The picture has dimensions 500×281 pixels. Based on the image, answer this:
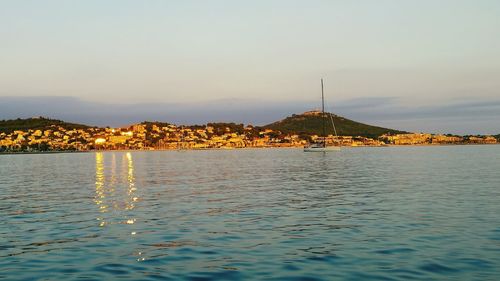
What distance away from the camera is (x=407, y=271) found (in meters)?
14.3

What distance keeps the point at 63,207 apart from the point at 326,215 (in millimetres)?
16839

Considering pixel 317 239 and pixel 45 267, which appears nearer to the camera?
pixel 45 267

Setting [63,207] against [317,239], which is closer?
[317,239]

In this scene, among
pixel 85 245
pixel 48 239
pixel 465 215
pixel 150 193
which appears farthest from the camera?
pixel 150 193

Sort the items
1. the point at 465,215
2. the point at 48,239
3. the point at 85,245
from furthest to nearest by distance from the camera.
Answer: the point at 465,215 → the point at 48,239 → the point at 85,245

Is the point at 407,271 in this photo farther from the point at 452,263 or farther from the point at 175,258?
the point at 175,258

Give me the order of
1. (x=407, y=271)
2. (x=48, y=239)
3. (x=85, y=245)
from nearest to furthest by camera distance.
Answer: (x=407, y=271)
(x=85, y=245)
(x=48, y=239)

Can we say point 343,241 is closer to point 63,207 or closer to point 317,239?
point 317,239

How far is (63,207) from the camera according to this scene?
30.9 m

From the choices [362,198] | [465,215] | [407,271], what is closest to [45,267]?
[407,271]

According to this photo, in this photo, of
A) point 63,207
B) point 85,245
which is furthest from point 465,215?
point 63,207

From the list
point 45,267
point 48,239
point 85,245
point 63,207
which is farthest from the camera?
point 63,207

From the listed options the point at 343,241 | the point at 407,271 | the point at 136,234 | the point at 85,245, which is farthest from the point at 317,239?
the point at 85,245

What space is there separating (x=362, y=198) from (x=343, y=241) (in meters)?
15.3
